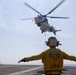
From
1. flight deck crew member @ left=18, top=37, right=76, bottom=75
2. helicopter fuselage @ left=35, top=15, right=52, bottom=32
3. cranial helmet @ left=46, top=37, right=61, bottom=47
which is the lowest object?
flight deck crew member @ left=18, top=37, right=76, bottom=75

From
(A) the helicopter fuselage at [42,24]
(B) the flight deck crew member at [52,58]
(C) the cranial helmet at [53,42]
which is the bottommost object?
(B) the flight deck crew member at [52,58]

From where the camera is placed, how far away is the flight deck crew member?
7.13 meters

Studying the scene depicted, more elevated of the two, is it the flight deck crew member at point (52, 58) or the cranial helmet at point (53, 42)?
the cranial helmet at point (53, 42)

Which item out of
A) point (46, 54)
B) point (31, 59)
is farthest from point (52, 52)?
point (31, 59)

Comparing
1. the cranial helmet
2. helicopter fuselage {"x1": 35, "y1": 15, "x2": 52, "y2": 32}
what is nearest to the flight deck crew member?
the cranial helmet

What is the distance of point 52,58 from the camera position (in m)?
7.19

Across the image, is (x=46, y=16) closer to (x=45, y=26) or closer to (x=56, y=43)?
(x=45, y=26)

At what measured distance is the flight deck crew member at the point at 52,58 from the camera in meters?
7.13

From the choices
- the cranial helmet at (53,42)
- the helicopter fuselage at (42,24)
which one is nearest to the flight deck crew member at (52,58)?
the cranial helmet at (53,42)

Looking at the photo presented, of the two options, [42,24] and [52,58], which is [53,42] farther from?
[42,24]

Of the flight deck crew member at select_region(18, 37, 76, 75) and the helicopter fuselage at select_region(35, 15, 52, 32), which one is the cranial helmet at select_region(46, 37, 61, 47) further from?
the helicopter fuselage at select_region(35, 15, 52, 32)

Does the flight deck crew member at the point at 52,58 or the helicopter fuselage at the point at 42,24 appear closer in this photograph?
the flight deck crew member at the point at 52,58

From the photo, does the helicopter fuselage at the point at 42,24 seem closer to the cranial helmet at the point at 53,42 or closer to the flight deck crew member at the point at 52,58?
the flight deck crew member at the point at 52,58

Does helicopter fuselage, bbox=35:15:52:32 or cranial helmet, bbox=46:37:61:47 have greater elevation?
helicopter fuselage, bbox=35:15:52:32
